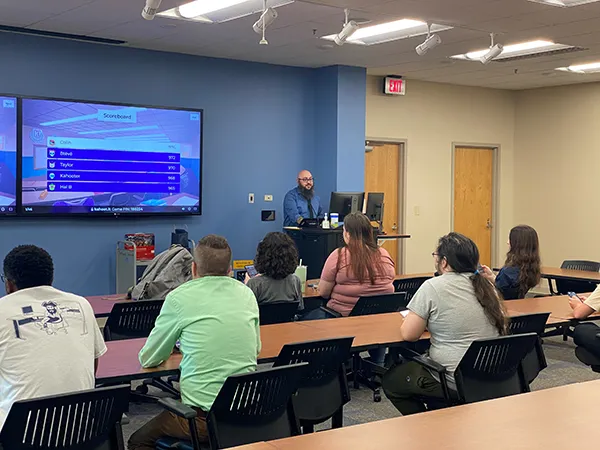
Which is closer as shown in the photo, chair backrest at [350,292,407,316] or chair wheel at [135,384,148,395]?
chair backrest at [350,292,407,316]

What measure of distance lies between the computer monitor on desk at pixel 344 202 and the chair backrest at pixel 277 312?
399 cm

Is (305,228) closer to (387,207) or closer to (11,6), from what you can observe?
(387,207)

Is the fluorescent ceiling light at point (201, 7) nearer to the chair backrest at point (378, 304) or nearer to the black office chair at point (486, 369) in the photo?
the chair backrest at point (378, 304)

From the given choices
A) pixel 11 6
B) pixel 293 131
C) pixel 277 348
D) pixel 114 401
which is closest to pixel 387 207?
pixel 293 131

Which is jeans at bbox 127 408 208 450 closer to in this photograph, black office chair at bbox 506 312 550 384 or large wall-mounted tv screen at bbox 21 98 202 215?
black office chair at bbox 506 312 550 384

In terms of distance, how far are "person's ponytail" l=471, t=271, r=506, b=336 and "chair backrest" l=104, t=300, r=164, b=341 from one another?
1899mm

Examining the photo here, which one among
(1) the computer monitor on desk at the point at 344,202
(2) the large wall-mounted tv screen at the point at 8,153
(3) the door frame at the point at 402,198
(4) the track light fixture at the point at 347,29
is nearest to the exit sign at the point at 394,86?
(3) the door frame at the point at 402,198

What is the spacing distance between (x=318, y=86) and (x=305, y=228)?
2.03 m

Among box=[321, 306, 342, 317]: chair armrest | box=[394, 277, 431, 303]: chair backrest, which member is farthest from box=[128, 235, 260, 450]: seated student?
box=[394, 277, 431, 303]: chair backrest

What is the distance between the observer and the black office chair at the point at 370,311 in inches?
196

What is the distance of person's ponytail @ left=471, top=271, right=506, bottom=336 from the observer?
3675 mm

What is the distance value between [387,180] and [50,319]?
8.13m

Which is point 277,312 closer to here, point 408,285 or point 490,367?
point 490,367

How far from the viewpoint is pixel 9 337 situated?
2.67 metres
